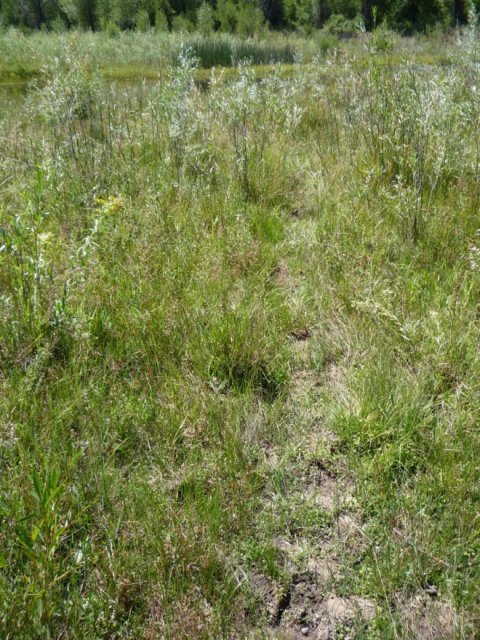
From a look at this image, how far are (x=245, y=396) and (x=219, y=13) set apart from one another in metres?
30.6

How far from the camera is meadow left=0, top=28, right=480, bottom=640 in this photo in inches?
70.6

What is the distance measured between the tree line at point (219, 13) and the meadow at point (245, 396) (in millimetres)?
22367

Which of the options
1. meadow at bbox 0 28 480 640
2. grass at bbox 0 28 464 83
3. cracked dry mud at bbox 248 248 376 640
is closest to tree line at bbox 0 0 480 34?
grass at bbox 0 28 464 83

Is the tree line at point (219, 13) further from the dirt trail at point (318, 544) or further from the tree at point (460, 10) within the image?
the dirt trail at point (318, 544)

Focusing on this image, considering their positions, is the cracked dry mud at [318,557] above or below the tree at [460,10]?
below

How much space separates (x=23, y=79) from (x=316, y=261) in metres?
15.0

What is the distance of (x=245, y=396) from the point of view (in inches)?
102

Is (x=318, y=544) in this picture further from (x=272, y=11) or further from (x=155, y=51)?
(x=272, y=11)

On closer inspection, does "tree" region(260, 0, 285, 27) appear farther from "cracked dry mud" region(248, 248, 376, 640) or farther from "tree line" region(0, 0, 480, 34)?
"cracked dry mud" region(248, 248, 376, 640)

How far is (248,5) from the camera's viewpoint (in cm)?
2802

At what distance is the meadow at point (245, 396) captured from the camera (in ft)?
5.88

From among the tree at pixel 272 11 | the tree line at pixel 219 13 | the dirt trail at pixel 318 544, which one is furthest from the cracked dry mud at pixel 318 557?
the tree at pixel 272 11

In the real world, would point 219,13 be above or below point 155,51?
above

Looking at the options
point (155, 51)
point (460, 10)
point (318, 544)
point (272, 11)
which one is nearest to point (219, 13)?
point (272, 11)
